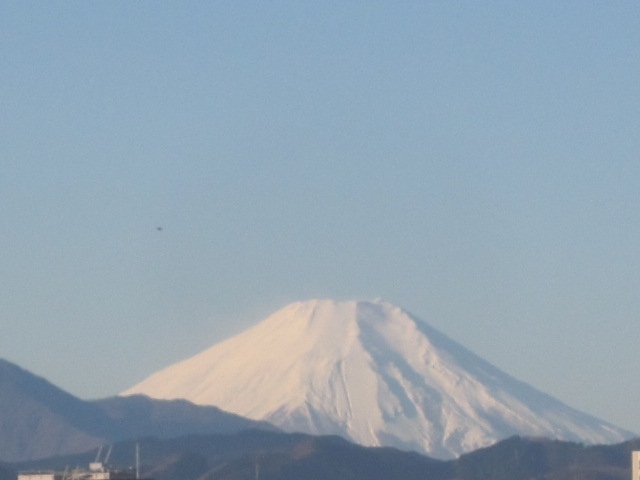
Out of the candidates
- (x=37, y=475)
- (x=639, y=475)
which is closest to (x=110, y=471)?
(x=37, y=475)

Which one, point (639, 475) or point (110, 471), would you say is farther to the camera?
point (639, 475)

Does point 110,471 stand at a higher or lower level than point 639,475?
lower

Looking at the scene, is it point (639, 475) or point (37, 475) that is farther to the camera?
point (639, 475)

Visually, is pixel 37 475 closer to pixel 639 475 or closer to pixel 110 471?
pixel 110 471

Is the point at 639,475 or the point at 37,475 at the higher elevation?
the point at 639,475
